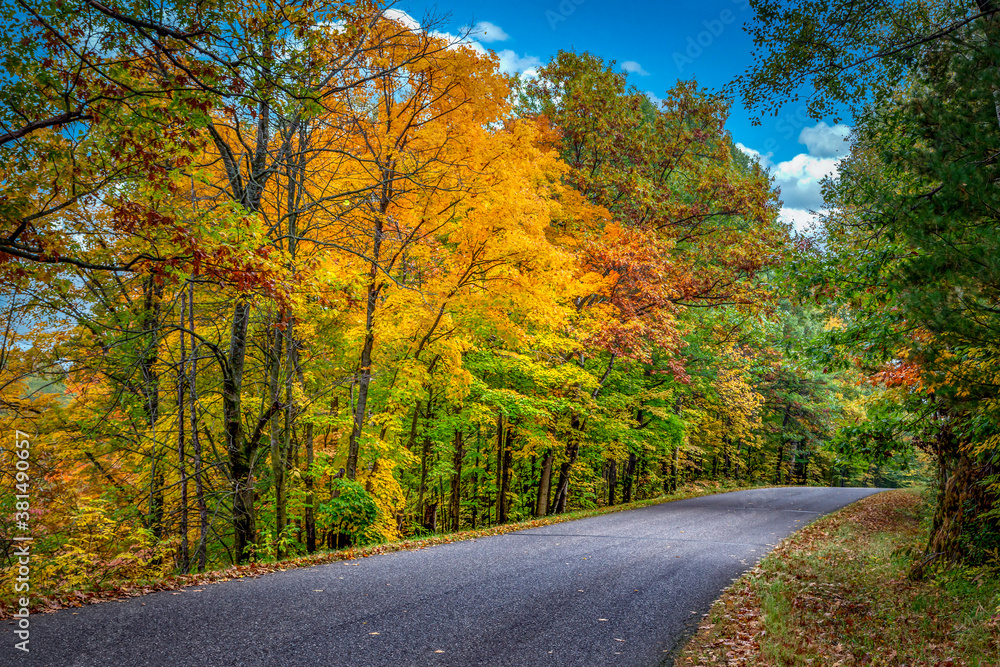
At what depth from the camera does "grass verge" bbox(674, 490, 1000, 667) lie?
4.18 meters

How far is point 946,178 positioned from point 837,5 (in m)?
2.54

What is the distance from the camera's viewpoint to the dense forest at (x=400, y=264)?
412 centimetres

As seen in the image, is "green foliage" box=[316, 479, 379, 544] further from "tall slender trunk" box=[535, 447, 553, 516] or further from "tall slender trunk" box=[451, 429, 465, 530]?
"tall slender trunk" box=[535, 447, 553, 516]

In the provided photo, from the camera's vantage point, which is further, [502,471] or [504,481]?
[502,471]

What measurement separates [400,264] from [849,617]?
884 centimetres

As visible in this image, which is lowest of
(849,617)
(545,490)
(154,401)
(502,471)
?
(545,490)

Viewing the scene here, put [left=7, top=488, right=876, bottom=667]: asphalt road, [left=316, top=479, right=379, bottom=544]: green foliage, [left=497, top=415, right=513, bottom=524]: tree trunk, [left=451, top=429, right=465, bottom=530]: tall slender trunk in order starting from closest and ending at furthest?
[left=7, top=488, right=876, bottom=667]: asphalt road, [left=316, top=479, right=379, bottom=544]: green foliage, [left=451, top=429, right=465, bottom=530]: tall slender trunk, [left=497, top=415, right=513, bottom=524]: tree trunk

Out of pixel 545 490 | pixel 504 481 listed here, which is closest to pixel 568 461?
pixel 545 490


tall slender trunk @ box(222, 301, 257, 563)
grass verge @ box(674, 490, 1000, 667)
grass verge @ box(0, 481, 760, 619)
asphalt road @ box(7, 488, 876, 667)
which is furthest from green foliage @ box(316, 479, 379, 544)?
grass verge @ box(674, 490, 1000, 667)

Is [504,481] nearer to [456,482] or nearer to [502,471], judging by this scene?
[502,471]

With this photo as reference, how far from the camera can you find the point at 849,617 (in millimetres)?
5164

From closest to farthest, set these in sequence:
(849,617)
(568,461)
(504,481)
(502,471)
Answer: (849,617) < (568,461) < (504,481) < (502,471)

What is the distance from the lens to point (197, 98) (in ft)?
14.4

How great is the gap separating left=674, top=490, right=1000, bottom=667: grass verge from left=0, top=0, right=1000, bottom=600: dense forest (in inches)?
37.0
